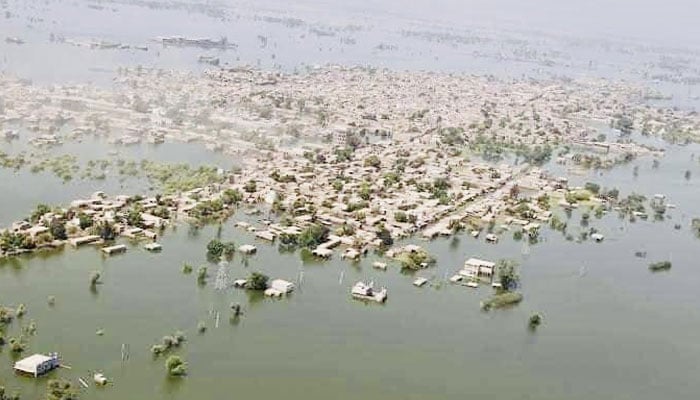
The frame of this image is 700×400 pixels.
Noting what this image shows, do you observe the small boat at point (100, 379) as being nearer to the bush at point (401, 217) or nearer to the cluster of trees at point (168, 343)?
the cluster of trees at point (168, 343)

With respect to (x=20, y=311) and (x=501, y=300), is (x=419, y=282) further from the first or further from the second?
(x=20, y=311)

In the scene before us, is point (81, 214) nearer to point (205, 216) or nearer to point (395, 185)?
point (205, 216)

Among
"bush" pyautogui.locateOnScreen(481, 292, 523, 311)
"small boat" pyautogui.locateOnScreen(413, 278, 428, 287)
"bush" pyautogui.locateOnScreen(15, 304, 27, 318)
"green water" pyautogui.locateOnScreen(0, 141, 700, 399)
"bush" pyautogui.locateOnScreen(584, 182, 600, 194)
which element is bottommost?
"green water" pyautogui.locateOnScreen(0, 141, 700, 399)

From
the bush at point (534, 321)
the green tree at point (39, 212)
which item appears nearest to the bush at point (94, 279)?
the green tree at point (39, 212)

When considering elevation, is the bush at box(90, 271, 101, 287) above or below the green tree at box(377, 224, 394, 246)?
below

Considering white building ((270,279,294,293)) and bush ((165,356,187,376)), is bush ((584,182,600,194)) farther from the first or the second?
bush ((165,356,187,376))

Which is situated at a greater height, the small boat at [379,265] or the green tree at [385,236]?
the green tree at [385,236]

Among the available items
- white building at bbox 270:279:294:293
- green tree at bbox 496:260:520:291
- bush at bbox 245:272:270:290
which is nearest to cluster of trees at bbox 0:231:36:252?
bush at bbox 245:272:270:290
